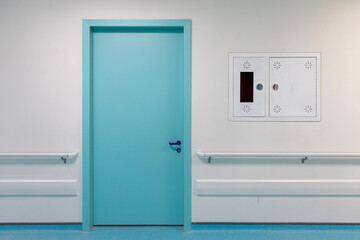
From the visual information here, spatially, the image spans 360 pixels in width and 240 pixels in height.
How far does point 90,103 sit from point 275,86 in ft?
5.84

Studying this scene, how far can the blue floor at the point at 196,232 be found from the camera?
224 centimetres

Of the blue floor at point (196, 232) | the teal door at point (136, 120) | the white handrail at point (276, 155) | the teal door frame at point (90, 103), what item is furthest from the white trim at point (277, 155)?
the blue floor at point (196, 232)

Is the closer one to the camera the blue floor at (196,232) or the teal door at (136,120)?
the blue floor at (196,232)

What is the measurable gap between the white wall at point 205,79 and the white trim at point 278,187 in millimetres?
58

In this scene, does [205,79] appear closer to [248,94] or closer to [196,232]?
[248,94]

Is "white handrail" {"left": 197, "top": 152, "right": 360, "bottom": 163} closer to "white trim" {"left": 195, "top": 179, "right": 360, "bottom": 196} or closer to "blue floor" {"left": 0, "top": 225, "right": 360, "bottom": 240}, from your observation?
"white trim" {"left": 195, "top": 179, "right": 360, "bottom": 196}

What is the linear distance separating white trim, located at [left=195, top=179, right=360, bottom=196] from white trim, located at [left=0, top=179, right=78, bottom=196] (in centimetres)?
122

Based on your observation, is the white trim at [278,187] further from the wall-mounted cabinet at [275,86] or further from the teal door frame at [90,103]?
the wall-mounted cabinet at [275,86]

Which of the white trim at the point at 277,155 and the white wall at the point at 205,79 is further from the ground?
the white wall at the point at 205,79

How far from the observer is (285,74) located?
2342 mm

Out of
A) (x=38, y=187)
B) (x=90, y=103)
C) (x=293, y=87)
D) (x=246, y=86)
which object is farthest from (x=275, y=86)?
(x=38, y=187)

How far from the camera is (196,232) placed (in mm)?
2342

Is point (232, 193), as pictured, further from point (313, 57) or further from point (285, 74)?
point (313, 57)

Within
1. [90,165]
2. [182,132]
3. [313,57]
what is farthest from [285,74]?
[90,165]
